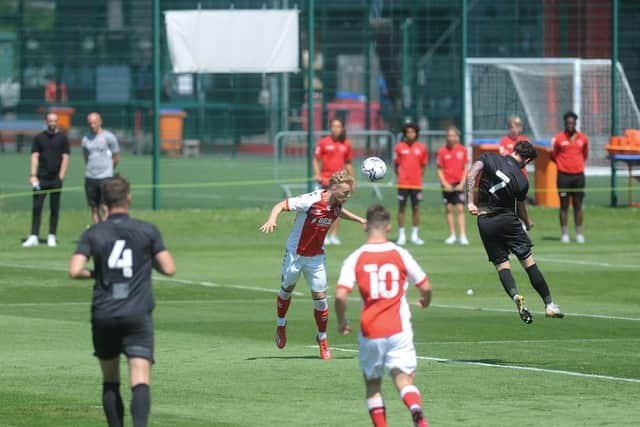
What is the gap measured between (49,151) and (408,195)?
668cm

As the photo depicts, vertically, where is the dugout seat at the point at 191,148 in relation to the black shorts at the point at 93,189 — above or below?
above

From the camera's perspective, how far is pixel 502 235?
15688 mm

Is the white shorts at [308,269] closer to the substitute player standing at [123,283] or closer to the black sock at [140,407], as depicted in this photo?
the substitute player standing at [123,283]

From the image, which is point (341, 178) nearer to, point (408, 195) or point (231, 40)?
point (408, 195)

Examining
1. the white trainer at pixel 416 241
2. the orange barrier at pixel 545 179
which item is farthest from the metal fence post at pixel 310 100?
the orange barrier at pixel 545 179

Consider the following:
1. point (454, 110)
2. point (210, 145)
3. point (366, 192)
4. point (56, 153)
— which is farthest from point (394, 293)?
point (454, 110)

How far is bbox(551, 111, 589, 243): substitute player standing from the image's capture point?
26.0 metres

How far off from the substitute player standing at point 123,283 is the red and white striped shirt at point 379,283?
1.28m

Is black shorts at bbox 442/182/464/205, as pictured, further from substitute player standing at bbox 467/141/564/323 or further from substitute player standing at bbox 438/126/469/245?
substitute player standing at bbox 467/141/564/323

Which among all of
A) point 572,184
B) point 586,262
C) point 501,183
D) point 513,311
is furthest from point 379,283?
point 572,184

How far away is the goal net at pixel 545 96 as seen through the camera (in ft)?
106

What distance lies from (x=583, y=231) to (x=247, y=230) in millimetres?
6793

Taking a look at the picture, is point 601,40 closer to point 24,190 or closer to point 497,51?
point 497,51

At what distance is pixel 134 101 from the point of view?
1710 inches
